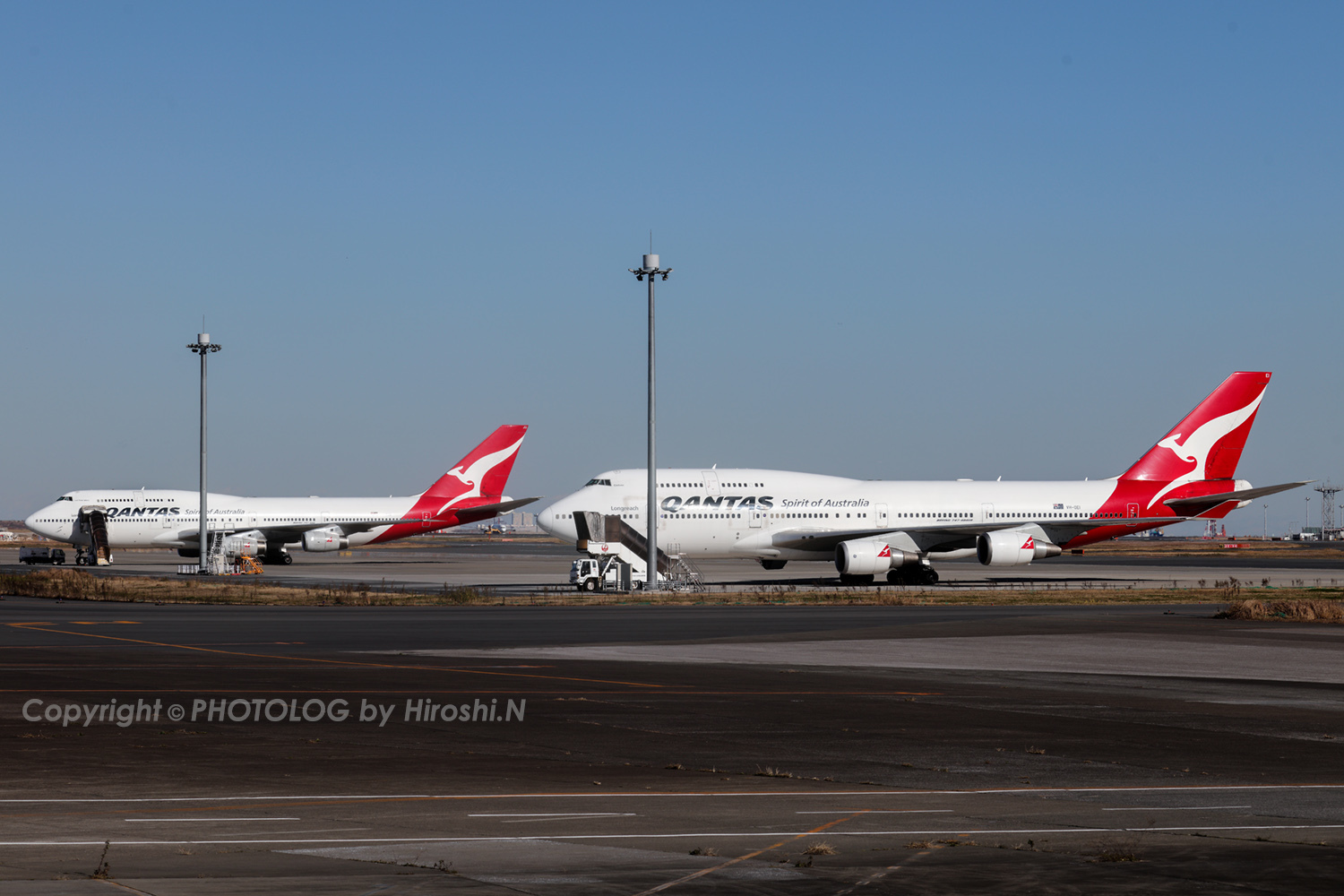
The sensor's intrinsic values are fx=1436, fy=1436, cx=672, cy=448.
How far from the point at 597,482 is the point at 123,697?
4084 centimetres

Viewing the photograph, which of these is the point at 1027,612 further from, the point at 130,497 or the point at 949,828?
the point at 130,497

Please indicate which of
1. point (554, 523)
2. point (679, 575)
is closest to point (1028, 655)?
point (679, 575)

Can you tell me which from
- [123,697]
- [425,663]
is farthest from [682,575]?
[123,697]

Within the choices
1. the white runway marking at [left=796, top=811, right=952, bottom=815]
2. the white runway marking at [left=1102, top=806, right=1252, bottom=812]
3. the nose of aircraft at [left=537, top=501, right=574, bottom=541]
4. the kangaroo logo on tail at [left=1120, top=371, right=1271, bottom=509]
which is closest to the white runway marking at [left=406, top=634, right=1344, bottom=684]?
the white runway marking at [left=1102, top=806, right=1252, bottom=812]

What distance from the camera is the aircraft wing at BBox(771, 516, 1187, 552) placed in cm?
5716

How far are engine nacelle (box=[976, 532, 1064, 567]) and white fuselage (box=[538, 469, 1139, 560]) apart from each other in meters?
1.32

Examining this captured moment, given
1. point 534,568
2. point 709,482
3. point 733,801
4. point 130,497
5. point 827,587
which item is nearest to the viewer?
point 733,801

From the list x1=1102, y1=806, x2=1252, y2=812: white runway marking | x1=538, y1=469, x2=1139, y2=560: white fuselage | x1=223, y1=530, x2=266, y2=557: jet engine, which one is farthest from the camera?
x1=223, y1=530, x2=266, y2=557: jet engine

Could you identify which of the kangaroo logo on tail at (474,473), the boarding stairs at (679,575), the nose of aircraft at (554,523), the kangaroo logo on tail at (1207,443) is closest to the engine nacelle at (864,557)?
the boarding stairs at (679,575)

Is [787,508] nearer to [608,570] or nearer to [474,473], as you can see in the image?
[608,570]

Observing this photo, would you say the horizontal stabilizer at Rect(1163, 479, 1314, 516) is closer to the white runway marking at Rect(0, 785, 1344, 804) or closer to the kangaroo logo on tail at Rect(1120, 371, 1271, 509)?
the kangaroo logo on tail at Rect(1120, 371, 1271, 509)

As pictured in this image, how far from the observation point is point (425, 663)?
2423 centimetres

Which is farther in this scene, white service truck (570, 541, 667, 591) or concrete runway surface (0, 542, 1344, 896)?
white service truck (570, 541, 667, 591)

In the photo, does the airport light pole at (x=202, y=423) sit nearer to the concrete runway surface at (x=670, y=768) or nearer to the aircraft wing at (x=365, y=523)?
the aircraft wing at (x=365, y=523)
